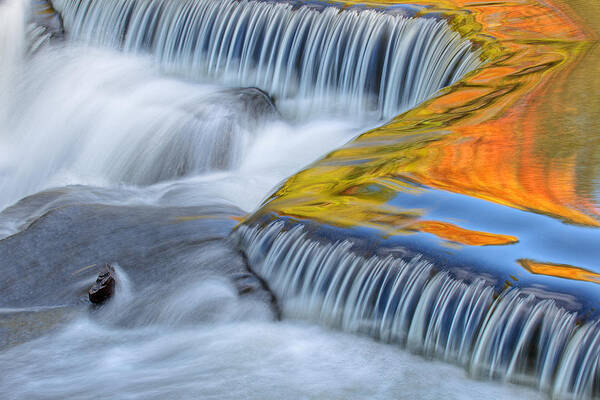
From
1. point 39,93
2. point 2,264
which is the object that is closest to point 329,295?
point 2,264

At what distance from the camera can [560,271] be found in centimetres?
319

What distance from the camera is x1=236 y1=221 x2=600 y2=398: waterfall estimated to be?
2982 mm

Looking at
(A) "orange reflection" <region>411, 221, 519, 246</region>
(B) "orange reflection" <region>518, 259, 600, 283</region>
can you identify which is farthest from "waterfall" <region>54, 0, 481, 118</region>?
(B) "orange reflection" <region>518, 259, 600, 283</region>

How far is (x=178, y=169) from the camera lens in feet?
20.2

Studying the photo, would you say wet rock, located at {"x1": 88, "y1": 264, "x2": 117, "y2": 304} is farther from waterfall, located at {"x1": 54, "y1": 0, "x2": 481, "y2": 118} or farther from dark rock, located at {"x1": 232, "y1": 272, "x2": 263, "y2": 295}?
waterfall, located at {"x1": 54, "y1": 0, "x2": 481, "y2": 118}

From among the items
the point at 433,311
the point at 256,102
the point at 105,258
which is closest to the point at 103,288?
the point at 105,258

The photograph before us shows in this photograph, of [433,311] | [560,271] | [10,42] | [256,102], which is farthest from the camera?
[10,42]

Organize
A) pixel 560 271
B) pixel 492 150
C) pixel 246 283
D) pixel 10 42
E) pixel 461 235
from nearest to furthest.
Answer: pixel 560 271 < pixel 461 235 < pixel 246 283 < pixel 492 150 < pixel 10 42

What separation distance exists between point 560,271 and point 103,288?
208 cm

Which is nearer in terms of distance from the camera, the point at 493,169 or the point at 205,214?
the point at 493,169

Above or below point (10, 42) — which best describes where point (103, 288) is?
below

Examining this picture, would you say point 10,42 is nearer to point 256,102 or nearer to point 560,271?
point 256,102

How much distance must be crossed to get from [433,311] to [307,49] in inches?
160

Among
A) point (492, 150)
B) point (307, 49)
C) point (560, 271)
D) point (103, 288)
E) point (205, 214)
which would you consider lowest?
point (103, 288)
